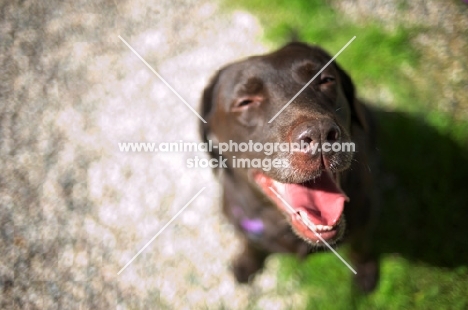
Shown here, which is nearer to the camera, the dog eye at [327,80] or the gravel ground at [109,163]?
the dog eye at [327,80]

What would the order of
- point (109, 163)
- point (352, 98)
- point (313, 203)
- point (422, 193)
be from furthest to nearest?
1. point (109, 163)
2. point (422, 193)
3. point (352, 98)
4. point (313, 203)

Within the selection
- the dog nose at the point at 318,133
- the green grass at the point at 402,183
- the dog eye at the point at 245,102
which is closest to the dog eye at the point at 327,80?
the dog eye at the point at 245,102

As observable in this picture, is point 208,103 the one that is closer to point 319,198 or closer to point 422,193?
point 319,198

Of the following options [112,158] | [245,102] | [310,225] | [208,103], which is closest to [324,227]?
[310,225]

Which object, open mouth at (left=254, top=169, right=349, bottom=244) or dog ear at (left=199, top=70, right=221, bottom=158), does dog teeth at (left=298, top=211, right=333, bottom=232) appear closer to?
open mouth at (left=254, top=169, right=349, bottom=244)

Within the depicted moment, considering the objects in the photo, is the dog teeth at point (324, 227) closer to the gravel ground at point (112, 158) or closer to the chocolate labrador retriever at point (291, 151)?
the chocolate labrador retriever at point (291, 151)

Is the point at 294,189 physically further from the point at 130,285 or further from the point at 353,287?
the point at 130,285

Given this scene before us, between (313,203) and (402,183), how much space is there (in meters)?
1.17

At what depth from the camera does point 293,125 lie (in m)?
1.77

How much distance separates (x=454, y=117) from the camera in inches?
117

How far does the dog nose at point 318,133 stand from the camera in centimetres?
163

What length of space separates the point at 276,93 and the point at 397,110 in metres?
1.43

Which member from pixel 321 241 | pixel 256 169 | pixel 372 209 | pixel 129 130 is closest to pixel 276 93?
pixel 256 169

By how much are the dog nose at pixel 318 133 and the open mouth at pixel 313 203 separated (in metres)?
0.22
